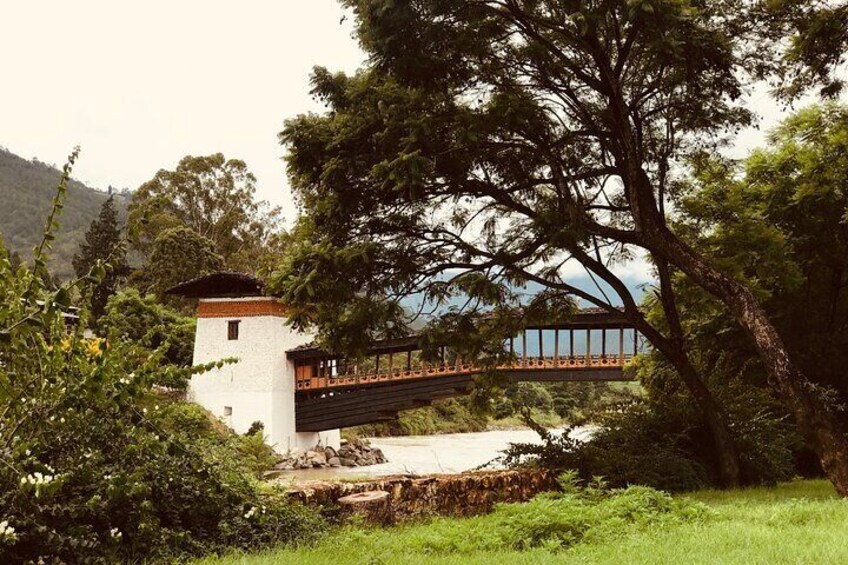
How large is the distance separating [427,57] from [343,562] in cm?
505

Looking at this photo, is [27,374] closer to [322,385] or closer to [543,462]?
[543,462]

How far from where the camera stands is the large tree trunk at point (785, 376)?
24.4ft

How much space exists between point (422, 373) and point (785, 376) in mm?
15874

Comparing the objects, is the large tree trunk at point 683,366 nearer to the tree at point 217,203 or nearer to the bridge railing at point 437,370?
the bridge railing at point 437,370

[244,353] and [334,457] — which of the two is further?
[334,457]

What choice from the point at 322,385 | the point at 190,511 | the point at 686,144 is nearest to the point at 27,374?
the point at 190,511

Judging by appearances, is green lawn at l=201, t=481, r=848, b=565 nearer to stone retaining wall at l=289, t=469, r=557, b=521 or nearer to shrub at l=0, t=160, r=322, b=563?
shrub at l=0, t=160, r=322, b=563

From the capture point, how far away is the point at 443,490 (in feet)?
25.6

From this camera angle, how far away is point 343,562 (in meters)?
4.52

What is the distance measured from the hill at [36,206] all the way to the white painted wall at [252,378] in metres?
45.9

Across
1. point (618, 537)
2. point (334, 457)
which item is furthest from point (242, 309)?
point (618, 537)

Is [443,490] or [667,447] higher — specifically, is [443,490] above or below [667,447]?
below

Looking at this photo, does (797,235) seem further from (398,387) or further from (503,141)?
(398,387)

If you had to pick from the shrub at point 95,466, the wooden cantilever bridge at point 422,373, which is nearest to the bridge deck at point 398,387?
the wooden cantilever bridge at point 422,373
